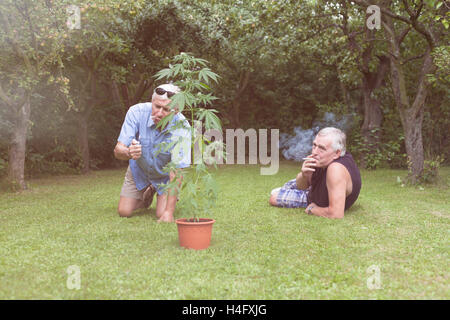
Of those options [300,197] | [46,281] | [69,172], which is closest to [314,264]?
[46,281]

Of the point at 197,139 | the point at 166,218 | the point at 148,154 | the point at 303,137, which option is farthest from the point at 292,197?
the point at 303,137

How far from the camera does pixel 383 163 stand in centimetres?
1387

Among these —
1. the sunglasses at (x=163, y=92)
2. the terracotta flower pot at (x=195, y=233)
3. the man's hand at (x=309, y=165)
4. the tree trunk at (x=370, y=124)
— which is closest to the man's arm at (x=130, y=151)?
the sunglasses at (x=163, y=92)

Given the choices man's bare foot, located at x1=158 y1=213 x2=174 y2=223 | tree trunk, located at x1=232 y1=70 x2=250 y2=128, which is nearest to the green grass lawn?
man's bare foot, located at x1=158 y1=213 x2=174 y2=223

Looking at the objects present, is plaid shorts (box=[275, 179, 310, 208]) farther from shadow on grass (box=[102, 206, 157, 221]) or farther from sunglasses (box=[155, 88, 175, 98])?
sunglasses (box=[155, 88, 175, 98])

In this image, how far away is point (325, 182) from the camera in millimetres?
5461

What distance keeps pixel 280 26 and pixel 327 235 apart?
7.48m

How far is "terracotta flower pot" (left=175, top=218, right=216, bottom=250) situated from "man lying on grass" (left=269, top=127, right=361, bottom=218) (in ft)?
6.21

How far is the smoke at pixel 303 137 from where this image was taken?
15820mm

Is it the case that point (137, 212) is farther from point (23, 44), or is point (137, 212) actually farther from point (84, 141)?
point (84, 141)

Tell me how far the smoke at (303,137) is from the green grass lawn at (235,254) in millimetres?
9449

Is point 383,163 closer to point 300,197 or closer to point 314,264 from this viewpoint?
point 300,197

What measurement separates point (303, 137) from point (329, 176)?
506 inches

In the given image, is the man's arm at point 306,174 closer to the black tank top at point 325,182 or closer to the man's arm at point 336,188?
the black tank top at point 325,182
